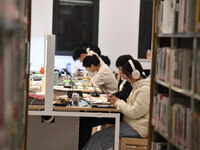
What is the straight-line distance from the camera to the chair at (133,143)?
3873mm

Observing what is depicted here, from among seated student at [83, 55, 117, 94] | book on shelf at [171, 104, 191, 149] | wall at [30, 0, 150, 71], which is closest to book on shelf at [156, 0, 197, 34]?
book on shelf at [171, 104, 191, 149]

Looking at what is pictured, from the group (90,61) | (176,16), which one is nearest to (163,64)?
(176,16)

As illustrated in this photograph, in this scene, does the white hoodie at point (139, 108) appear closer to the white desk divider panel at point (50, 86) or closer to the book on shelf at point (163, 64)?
the white desk divider panel at point (50, 86)

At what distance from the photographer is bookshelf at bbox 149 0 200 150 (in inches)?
88.0

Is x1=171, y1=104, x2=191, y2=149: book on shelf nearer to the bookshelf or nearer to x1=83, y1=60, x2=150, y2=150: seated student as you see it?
the bookshelf

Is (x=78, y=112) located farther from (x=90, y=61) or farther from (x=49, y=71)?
(x=90, y=61)

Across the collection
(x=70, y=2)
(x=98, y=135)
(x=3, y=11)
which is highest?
(x=70, y=2)

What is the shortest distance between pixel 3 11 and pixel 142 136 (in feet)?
9.01

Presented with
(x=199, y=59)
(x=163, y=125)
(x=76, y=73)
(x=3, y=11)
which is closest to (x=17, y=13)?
(x=3, y=11)

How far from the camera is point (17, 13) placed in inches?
67.9

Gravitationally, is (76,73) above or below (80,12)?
below

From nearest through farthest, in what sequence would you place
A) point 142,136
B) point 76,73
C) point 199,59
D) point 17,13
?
point 17,13 → point 199,59 → point 142,136 → point 76,73

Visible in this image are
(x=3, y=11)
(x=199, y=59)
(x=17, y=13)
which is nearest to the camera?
(x=3, y=11)

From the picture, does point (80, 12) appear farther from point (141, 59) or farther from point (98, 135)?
point (98, 135)
